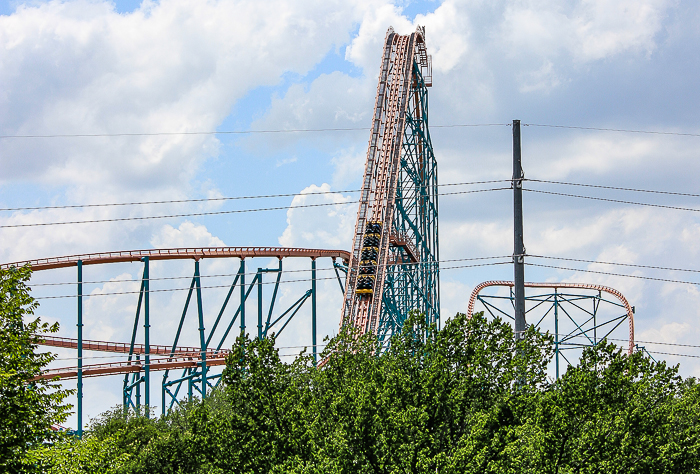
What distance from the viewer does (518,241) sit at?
15070 millimetres

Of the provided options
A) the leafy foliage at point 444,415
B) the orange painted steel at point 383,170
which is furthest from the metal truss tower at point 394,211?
the leafy foliage at point 444,415

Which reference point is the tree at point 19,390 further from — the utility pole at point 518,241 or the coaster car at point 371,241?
the coaster car at point 371,241

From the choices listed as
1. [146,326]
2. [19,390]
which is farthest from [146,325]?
[19,390]

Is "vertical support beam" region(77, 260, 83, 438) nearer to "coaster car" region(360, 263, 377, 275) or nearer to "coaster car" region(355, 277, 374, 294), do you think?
"coaster car" region(355, 277, 374, 294)

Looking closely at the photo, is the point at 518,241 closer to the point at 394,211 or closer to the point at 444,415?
the point at 444,415

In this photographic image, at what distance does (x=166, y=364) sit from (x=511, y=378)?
21938 mm

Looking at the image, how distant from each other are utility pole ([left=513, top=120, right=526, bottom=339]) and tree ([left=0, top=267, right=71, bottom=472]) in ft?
25.6

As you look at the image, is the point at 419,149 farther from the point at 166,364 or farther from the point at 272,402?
the point at 272,402

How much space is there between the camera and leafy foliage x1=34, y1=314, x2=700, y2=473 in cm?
1436

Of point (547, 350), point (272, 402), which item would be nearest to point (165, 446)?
point (272, 402)

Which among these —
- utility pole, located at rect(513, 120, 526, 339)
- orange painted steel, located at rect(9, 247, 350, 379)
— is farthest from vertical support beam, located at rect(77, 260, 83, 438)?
utility pole, located at rect(513, 120, 526, 339)

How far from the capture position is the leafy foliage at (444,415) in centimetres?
1436

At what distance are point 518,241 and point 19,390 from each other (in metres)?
8.73

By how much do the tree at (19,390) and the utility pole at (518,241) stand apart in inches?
307
